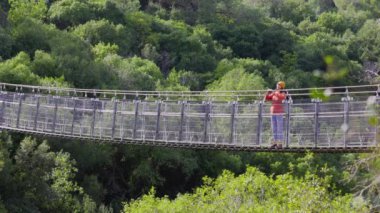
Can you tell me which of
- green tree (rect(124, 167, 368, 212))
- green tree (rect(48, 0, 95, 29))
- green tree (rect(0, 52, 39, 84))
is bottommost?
green tree (rect(124, 167, 368, 212))

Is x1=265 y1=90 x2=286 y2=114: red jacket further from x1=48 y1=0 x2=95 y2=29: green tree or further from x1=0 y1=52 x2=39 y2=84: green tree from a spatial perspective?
x1=48 y1=0 x2=95 y2=29: green tree

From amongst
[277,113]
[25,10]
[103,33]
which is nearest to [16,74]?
[25,10]

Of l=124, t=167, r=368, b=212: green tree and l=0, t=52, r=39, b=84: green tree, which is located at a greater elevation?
l=0, t=52, r=39, b=84: green tree

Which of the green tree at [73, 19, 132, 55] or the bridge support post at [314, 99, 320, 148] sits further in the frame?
the green tree at [73, 19, 132, 55]

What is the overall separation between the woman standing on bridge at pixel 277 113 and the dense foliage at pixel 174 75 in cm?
64

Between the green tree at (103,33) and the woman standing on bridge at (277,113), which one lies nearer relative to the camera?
the woman standing on bridge at (277,113)

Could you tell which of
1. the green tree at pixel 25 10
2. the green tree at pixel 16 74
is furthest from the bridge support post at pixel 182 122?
the green tree at pixel 25 10

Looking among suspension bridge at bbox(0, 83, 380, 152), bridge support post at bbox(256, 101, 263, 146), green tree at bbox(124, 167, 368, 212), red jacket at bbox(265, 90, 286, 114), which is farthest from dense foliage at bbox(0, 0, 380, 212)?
bridge support post at bbox(256, 101, 263, 146)

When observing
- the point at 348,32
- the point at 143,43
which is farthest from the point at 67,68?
the point at 348,32

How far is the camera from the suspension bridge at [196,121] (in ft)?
33.3

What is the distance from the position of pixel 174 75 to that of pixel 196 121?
24593 millimetres

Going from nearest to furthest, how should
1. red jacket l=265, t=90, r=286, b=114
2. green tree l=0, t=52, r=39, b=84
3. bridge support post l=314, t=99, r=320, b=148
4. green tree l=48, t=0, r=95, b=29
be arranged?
red jacket l=265, t=90, r=286, b=114 → bridge support post l=314, t=99, r=320, b=148 → green tree l=0, t=52, r=39, b=84 → green tree l=48, t=0, r=95, b=29

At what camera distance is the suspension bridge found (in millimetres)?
10159

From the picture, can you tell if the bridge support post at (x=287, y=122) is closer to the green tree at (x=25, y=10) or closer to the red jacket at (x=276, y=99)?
the red jacket at (x=276, y=99)
